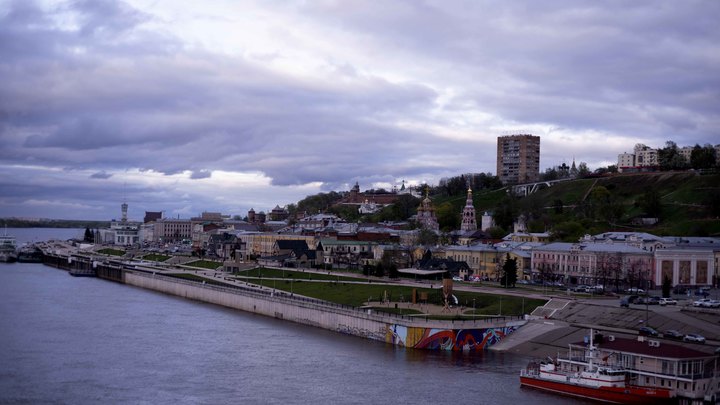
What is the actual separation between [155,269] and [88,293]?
85.4ft

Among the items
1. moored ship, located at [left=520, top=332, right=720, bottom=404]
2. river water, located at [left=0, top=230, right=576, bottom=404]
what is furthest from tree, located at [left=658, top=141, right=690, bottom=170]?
moored ship, located at [left=520, top=332, right=720, bottom=404]

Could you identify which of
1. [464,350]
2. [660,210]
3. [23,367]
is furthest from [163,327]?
[660,210]

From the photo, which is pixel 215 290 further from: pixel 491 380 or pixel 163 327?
pixel 491 380

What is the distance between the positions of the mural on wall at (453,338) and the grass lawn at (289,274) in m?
35.1

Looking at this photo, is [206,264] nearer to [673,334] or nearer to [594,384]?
[673,334]

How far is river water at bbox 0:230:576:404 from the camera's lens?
150ft

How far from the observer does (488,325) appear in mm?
61844

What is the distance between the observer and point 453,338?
60.5 metres

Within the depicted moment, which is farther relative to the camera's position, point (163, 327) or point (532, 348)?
point (163, 327)

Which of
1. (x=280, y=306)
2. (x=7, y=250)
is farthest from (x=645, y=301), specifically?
(x=7, y=250)

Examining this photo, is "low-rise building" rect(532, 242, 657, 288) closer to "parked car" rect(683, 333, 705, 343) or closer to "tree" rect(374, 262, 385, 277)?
"tree" rect(374, 262, 385, 277)

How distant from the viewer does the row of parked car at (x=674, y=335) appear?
53513mm

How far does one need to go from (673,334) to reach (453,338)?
1470 cm

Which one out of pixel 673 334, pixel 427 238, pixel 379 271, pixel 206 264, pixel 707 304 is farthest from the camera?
pixel 206 264
